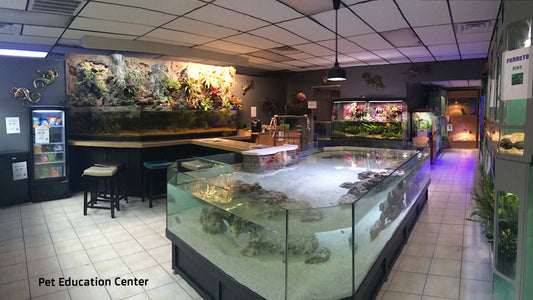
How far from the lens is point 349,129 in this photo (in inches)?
355

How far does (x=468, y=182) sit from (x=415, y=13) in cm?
490

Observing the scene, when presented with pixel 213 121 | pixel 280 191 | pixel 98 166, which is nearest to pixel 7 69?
pixel 98 166

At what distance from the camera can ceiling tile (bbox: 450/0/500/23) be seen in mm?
3770

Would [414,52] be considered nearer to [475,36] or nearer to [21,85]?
[475,36]

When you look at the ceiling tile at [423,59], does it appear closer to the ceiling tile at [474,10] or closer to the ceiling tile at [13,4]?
the ceiling tile at [474,10]

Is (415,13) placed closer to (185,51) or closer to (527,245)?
(527,245)

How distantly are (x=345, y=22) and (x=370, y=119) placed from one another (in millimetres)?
4571

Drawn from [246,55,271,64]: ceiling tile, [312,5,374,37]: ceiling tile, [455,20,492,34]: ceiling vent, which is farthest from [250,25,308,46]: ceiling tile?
[455,20,492,34]: ceiling vent

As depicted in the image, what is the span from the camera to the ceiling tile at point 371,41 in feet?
18.0

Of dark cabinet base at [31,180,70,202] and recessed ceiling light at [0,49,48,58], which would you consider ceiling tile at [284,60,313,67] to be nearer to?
recessed ceiling light at [0,49,48,58]

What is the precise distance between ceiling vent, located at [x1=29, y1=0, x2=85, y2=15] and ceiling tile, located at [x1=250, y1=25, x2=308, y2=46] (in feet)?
8.11

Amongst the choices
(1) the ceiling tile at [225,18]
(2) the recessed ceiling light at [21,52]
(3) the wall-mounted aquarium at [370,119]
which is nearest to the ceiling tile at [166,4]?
(1) the ceiling tile at [225,18]

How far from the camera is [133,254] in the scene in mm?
3730

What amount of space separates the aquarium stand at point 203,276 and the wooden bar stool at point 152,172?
251 centimetres
